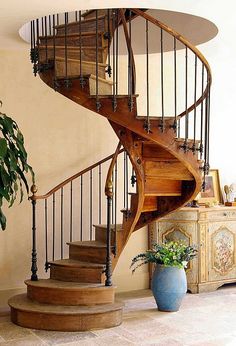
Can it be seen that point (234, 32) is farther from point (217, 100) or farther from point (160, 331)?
point (160, 331)

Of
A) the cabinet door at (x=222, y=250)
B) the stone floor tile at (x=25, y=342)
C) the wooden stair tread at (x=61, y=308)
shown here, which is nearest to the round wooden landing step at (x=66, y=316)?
the wooden stair tread at (x=61, y=308)

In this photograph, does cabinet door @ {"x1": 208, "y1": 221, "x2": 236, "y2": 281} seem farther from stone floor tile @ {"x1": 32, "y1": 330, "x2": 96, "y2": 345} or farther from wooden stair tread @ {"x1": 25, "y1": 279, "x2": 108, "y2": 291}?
stone floor tile @ {"x1": 32, "y1": 330, "x2": 96, "y2": 345}

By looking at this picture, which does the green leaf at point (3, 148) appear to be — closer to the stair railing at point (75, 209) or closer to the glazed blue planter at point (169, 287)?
the stair railing at point (75, 209)

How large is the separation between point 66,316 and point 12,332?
0.50 m

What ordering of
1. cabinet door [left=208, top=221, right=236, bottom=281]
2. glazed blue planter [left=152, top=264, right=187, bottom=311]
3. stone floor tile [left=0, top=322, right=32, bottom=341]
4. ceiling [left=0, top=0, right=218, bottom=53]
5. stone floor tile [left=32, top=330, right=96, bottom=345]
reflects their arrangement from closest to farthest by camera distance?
ceiling [left=0, top=0, right=218, bottom=53] < stone floor tile [left=32, top=330, right=96, bottom=345] < stone floor tile [left=0, top=322, right=32, bottom=341] < glazed blue planter [left=152, top=264, right=187, bottom=311] < cabinet door [left=208, top=221, right=236, bottom=281]

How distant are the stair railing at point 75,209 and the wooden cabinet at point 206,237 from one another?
2.09ft

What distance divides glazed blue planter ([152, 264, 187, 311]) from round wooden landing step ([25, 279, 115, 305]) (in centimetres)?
60

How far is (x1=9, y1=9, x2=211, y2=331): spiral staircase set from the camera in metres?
5.12

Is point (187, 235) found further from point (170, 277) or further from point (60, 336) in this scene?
point (60, 336)

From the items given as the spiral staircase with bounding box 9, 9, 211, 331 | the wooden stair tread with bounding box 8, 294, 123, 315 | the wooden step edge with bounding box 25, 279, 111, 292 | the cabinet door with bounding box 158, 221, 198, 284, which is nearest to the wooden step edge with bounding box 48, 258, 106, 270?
the spiral staircase with bounding box 9, 9, 211, 331

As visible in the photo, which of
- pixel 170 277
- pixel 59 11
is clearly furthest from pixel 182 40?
pixel 170 277

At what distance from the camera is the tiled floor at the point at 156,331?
4922mm

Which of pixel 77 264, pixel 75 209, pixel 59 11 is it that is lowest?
pixel 77 264

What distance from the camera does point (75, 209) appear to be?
6.77m
